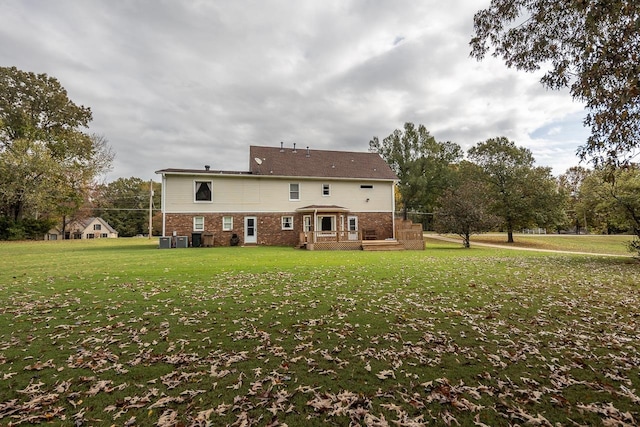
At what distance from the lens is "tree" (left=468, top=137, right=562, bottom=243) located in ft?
91.9

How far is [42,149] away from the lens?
88.1 feet

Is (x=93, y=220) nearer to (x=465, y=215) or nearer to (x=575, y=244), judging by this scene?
(x=465, y=215)

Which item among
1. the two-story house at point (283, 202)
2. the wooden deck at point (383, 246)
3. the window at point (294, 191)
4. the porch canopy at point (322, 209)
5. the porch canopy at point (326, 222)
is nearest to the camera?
the wooden deck at point (383, 246)

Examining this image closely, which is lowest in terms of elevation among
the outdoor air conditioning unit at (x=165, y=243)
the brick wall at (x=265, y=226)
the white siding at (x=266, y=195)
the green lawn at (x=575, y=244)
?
the green lawn at (x=575, y=244)

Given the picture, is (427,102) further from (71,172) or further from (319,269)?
(71,172)

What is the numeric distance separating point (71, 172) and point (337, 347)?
37108 millimetres

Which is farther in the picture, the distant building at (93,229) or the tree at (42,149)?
the distant building at (93,229)

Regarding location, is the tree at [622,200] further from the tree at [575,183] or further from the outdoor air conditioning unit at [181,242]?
the tree at [575,183]

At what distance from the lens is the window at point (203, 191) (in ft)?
73.2

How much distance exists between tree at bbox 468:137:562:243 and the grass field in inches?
960

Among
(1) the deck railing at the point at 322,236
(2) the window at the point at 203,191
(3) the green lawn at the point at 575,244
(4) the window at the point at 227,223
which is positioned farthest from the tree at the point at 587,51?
(3) the green lawn at the point at 575,244

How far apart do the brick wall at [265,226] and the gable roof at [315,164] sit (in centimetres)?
347

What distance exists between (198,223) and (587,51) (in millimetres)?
22317

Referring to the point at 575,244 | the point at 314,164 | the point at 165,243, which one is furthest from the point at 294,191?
the point at 575,244
